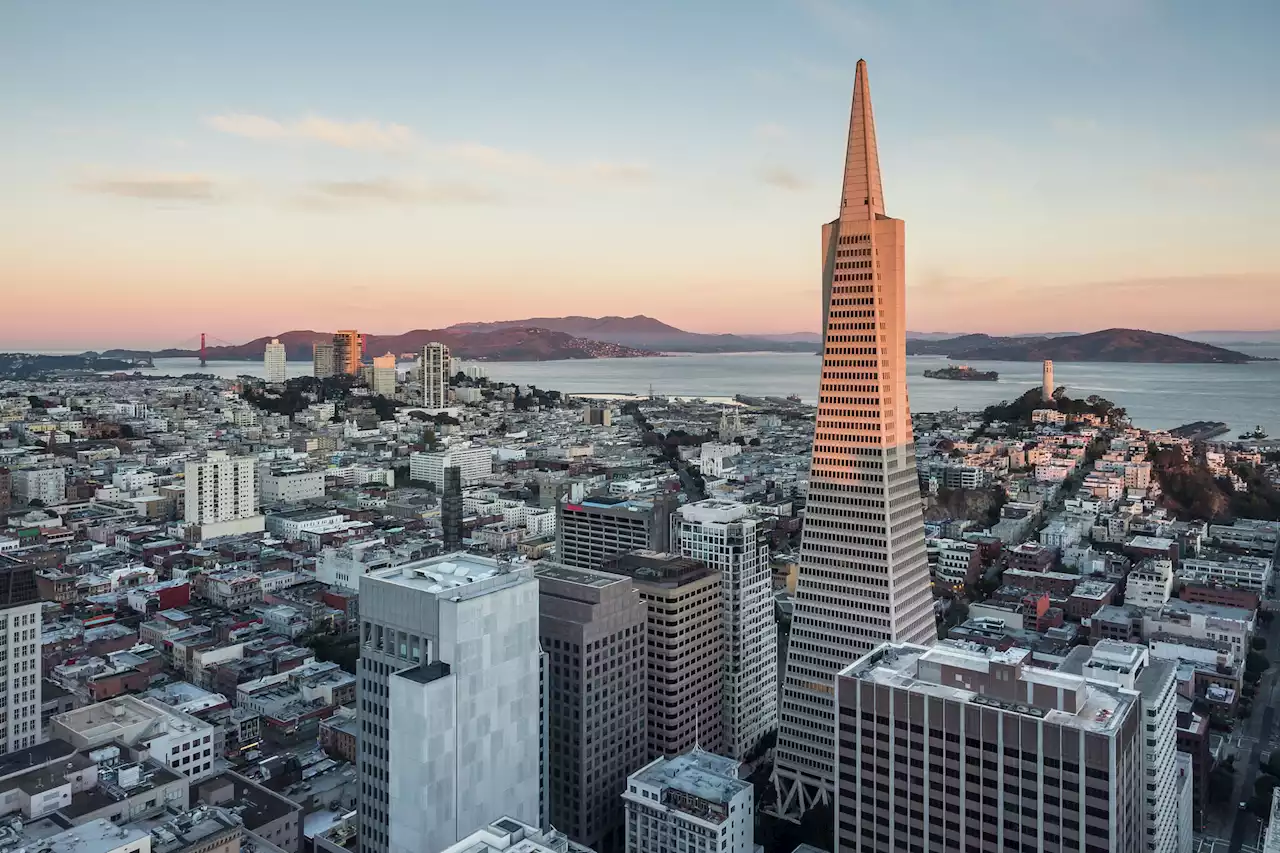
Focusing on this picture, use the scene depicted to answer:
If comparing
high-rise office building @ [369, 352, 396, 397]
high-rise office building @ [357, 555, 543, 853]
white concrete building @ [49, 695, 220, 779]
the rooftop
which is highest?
high-rise office building @ [369, 352, 396, 397]

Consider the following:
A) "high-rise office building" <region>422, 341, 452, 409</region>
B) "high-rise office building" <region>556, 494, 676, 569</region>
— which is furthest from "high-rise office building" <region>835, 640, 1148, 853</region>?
"high-rise office building" <region>422, 341, 452, 409</region>

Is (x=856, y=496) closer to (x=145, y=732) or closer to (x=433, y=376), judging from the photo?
(x=145, y=732)

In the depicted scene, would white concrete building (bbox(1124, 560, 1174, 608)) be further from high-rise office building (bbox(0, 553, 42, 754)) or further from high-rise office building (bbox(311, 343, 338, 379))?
high-rise office building (bbox(311, 343, 338, 379))

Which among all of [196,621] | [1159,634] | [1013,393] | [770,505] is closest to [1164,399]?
[1013,393]

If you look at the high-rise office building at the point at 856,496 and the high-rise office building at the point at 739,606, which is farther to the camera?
the high-rise office building at the point at 739,606

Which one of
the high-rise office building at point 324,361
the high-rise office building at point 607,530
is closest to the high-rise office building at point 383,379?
the high-rise office building at point 324,361

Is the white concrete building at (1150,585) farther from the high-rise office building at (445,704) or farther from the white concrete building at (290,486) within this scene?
the white concrete building at (290,486)

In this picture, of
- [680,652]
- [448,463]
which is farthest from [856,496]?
[448,463]
